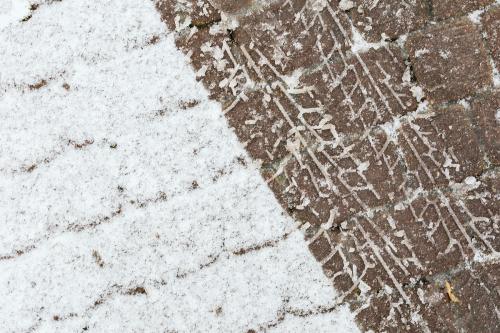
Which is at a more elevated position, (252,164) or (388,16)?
(388,16)

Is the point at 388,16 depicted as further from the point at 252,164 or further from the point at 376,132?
the point at 252,164

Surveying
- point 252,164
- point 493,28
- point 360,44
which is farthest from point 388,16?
point 252,164

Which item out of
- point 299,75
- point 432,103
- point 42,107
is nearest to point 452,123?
point 432,103

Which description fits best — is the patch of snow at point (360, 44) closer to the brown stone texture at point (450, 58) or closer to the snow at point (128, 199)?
the brown stone texture at point (450, 58)

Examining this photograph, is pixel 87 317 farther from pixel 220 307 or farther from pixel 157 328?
pixel 220 307

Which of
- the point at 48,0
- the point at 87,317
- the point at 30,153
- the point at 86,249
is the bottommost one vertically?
the point at 87,317

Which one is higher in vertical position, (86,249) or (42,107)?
(42,107)
